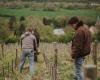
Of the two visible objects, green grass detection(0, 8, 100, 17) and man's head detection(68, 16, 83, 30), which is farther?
green grass detection(0, 8, 100, 17)

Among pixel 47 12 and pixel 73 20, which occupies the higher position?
pixel 73 20

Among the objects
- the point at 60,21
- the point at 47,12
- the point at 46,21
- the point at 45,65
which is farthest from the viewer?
the point at 46,21

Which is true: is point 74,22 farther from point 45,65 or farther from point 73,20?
point 45,65

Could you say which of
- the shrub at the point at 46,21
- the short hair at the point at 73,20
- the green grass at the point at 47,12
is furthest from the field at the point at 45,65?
the short hair at the point at 73,20

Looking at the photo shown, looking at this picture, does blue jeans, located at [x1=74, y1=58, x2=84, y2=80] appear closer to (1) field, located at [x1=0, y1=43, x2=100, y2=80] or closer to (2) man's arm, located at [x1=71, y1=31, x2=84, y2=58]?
(2) man's arm, located at [x1=71, y1=31, x2=84, y2=58]

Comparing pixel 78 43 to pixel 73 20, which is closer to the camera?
pixel 73 20

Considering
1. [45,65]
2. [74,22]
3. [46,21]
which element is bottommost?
[45,65]

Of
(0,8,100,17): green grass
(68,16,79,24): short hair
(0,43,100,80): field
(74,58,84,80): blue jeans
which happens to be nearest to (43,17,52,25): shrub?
(0,8,100,17): green grass

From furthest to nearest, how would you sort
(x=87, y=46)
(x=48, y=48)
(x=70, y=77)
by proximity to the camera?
(x=48, y=48) < (x=70, y=77) < (x=87, y=46)

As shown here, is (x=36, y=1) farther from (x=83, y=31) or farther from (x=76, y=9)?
(x=83, y=31)

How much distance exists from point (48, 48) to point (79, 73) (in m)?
→ 5.28

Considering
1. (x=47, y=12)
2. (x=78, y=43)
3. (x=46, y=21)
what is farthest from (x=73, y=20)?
(x=46, y=21)

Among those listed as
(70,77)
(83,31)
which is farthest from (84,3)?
(83,31)

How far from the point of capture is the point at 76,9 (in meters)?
10.7
